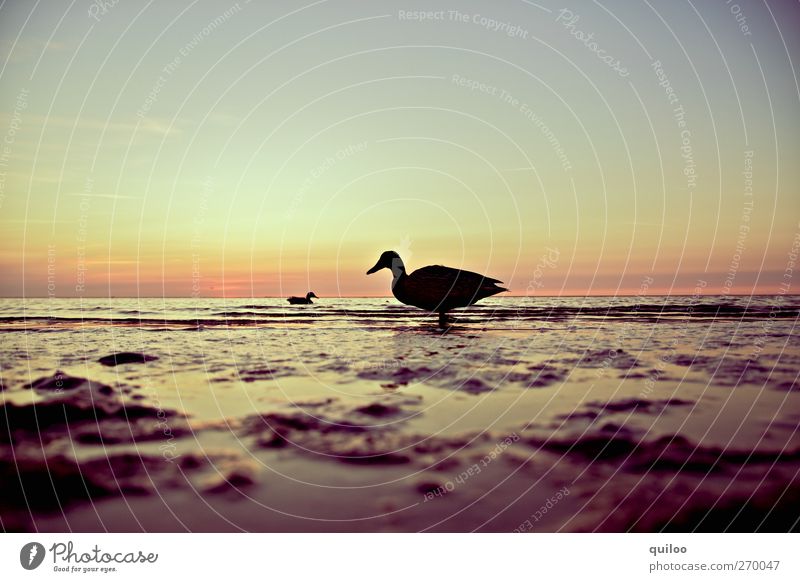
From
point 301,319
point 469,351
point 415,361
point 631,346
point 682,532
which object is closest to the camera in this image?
point 682,532

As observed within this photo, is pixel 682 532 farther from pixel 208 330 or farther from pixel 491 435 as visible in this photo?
pixel 208 330

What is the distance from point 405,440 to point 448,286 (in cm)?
745

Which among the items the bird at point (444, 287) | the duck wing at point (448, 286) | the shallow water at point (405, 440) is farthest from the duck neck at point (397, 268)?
the shallow water at point (405, 440)

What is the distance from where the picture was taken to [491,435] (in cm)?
530

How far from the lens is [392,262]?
1407 cm

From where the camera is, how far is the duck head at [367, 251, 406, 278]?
45.9 ft

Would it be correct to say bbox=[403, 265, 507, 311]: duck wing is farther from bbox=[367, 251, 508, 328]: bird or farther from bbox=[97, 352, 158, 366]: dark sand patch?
bbox=[97, 352, 158, 366]: dark sand patch

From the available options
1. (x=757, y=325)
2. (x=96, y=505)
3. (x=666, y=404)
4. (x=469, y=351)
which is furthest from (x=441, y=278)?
(x=96, y=505)

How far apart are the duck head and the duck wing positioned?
3.88 feet

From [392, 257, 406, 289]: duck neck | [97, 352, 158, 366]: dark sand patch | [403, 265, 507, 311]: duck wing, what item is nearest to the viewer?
[97, 352, 158, 366]: dark sand patch

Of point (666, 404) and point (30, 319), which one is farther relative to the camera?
point (30, 319)

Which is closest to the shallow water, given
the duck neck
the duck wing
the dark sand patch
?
the dark sand patch

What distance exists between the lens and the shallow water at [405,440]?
4.18 m

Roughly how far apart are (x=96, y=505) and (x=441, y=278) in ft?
29.2
